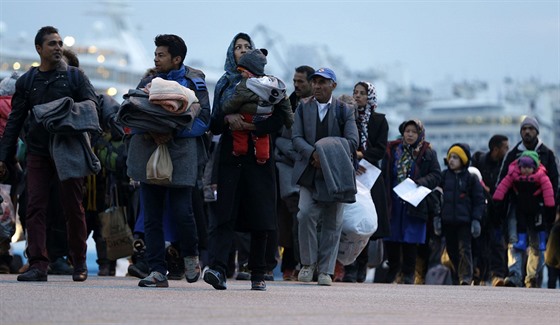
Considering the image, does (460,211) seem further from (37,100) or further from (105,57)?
(105,57)

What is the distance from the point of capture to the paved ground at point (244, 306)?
7.92m

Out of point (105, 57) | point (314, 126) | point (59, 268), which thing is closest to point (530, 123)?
point (314, 126)

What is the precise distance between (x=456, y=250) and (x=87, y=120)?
21.8 ft

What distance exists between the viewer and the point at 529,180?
16875 millimetres

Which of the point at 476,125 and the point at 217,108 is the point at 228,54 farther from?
the point at 476,125

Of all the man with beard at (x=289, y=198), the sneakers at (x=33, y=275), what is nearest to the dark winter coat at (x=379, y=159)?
the man with beard at (x=289, y=198)

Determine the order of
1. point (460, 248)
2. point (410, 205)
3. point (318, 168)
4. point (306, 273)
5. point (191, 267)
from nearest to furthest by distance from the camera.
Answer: point (191, 267)
point (318, 168)
point (306, 273)
point (410, 205)
point (460, 248)

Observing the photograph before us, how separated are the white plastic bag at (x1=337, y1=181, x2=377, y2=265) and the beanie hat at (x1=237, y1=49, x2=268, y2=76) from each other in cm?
314

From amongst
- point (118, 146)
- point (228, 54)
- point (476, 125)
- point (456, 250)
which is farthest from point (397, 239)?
point (476, 125)

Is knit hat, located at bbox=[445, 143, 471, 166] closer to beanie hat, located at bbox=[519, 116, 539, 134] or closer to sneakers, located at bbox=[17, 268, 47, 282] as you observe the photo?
beanie hat, located at bbox=[519, 116, 539, 134]

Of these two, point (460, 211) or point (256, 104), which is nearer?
point (256, 104)

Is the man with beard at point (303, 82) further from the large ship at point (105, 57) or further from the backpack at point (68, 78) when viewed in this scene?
the large ship at point (105, 57)

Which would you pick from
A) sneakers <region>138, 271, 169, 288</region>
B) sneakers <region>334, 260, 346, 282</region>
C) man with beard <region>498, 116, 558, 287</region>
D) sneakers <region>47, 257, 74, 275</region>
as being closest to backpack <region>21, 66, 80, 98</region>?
sneakers <region>138, 271, 169, 288</region>

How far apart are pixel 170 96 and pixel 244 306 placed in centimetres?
218
